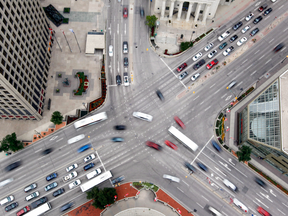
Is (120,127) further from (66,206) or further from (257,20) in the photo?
(257,20)

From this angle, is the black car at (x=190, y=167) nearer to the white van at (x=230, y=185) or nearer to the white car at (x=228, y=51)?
the white van at (x=230, y=185)

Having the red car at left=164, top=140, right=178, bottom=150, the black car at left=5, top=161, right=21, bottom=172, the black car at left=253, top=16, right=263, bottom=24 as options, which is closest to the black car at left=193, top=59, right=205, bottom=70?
the black car at left=253, top=16, right=263, bottom=24

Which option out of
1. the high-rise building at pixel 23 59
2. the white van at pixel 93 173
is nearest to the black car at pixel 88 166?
the white van at pixel 93 173

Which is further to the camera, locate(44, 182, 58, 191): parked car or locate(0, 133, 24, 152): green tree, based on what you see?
locate(44, 182, 58, 191): parked car

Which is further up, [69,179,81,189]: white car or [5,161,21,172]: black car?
[5,161,21,172]: black car

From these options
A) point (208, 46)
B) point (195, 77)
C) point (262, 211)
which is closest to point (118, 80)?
point (195, 77)

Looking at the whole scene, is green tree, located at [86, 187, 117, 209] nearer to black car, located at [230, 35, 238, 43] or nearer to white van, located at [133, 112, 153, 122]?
white van, located at [133, 112, 153, 122]

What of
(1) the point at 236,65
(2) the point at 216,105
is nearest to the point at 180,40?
(1) the point at 236,65

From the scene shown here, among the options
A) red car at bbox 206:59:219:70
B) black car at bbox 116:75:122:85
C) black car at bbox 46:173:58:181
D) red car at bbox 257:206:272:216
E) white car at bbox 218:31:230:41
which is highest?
black car at bbox 116:75:122:85
